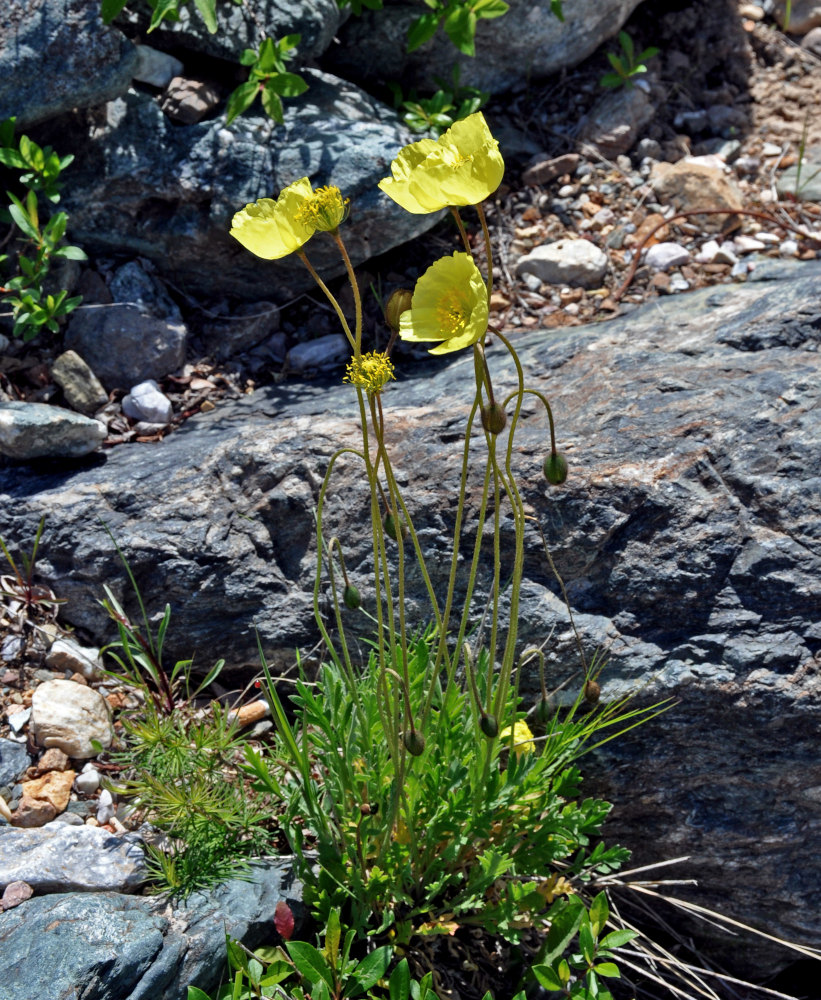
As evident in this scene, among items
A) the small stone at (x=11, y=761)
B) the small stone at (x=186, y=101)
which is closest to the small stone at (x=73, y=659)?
the small stone at (x=11, y=761)

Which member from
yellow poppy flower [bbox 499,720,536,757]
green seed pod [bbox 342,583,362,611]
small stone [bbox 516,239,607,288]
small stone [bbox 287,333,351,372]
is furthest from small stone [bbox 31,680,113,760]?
small stone [bbox 516,239,607,288]

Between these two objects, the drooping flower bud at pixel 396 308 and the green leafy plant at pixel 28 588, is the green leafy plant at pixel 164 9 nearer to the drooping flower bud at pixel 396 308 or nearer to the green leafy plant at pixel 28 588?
the green leafy plant at pixel 28 588

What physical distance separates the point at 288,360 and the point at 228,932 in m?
2.14

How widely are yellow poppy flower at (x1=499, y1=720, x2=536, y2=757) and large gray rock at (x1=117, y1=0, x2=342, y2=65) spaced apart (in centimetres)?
281

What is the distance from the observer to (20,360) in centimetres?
329

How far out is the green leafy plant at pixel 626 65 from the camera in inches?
162

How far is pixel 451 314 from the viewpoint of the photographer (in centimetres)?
151

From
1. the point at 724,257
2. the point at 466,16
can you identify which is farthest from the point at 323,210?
the point at 724,257

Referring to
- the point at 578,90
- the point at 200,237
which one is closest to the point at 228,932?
the point at 200,237

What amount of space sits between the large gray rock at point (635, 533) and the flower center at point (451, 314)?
115 cm

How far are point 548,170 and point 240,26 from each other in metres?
1.44

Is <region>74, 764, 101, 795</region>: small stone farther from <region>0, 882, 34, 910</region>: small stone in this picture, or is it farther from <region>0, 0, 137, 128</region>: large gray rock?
<region>0, 0, 137, 128</region>: large gray rock

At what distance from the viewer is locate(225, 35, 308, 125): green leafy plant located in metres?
3.28

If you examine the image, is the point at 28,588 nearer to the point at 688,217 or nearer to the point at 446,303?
the point at 446,303
